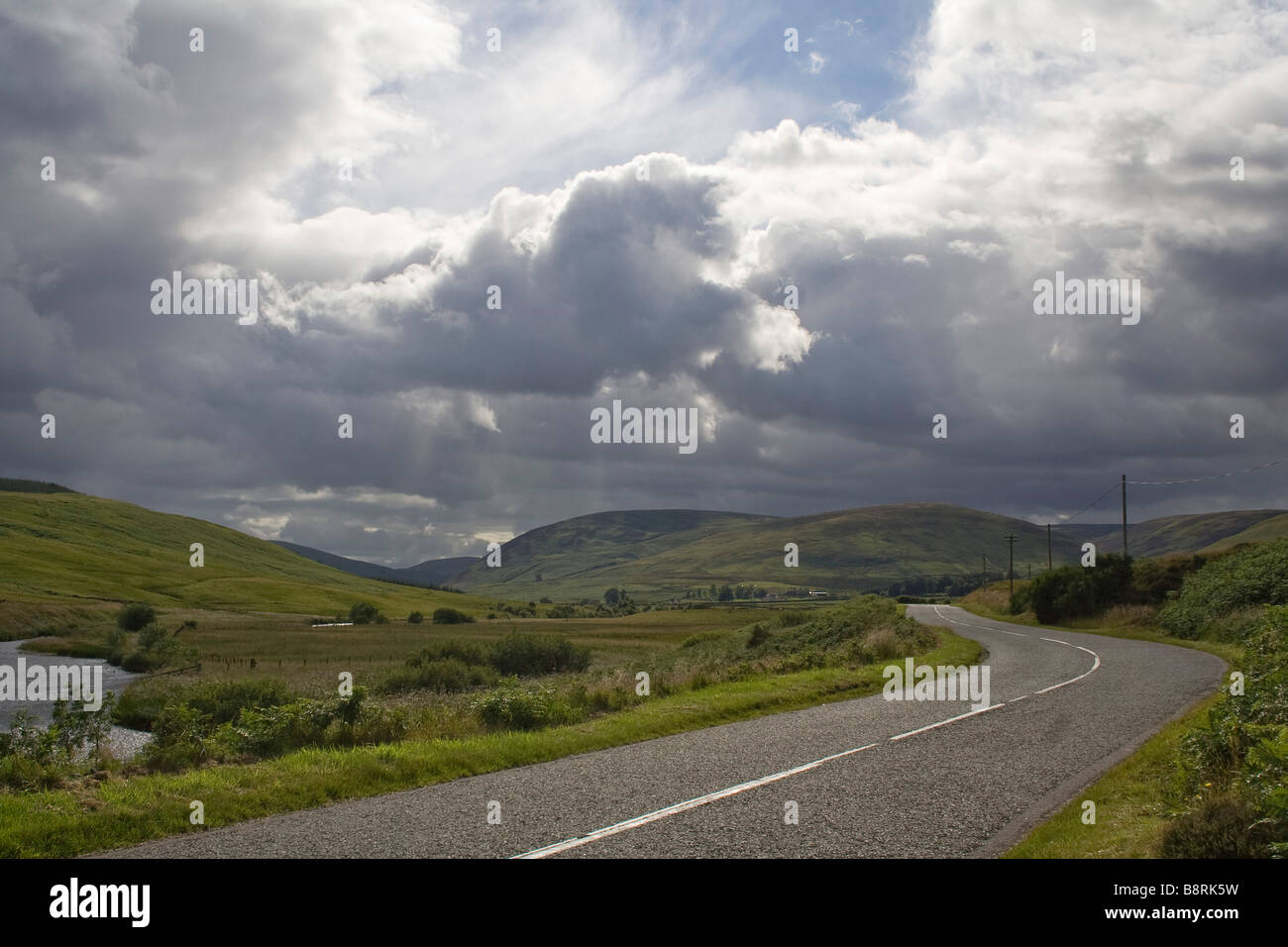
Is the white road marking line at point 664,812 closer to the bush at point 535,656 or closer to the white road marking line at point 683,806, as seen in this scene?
the white road marking line at point 683,806

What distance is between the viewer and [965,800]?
1087 centimetres

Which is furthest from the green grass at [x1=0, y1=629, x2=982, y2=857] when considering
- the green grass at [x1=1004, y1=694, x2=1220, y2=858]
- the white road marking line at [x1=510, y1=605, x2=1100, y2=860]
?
the green grass at [x1=1004, y1=694, x2=1220, y2=858]

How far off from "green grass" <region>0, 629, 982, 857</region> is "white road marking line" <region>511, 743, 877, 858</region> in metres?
4.32

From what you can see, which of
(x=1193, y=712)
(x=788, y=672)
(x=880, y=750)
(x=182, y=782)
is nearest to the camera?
(x=182, y=782)

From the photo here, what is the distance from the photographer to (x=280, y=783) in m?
12.1

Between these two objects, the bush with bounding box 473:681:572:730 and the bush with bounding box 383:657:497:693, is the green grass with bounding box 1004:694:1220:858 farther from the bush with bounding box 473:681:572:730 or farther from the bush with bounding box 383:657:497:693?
the bush with bounding box 383:657:497:693

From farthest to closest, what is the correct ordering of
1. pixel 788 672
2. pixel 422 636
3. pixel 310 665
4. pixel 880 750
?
1. pixel 422 636
2. pixel 310 665
3. pixel 788 672
4. pixel 880 750

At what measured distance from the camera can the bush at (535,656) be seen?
55094 millimetres

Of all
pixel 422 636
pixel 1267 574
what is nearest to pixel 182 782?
pixel 1267 574

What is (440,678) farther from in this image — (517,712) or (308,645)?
(308,645)

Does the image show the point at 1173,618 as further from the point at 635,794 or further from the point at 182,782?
the point at 182,782

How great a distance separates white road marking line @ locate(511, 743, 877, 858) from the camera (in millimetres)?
8789
